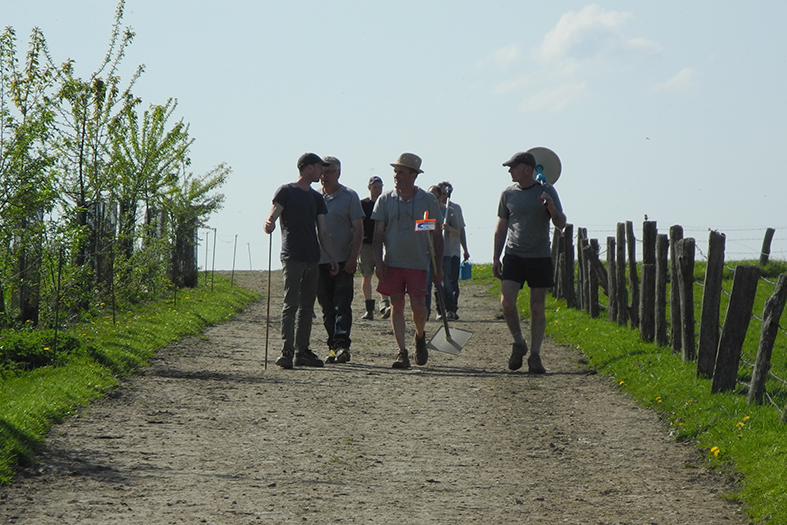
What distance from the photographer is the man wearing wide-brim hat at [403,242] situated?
33.7 ft

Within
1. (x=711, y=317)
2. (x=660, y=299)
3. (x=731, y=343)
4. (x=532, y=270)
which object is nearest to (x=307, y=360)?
(x=532, y=270)

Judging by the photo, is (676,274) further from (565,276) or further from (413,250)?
(565,276)

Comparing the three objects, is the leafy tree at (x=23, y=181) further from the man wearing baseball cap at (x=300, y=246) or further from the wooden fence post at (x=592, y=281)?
the wooden fence post at (x=592, y=281)

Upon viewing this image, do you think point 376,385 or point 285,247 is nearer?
point 376,385

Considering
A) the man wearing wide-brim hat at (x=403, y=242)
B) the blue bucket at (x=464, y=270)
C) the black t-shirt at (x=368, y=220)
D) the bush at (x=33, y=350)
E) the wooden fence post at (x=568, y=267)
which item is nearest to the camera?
the bush at (x=33, y=350)

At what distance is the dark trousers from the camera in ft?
35.6

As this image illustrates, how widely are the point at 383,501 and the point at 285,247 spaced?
537cm

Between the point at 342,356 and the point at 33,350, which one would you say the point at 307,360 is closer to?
the point at 342,356

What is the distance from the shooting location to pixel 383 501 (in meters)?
5.27

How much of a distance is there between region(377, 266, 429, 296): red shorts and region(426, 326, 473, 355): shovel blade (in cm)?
99

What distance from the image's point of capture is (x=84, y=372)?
905 cm

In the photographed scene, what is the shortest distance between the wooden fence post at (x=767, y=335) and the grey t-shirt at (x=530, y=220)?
2990 millimetres

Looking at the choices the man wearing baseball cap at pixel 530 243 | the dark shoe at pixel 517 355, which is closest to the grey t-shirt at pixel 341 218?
the man wearing baseball cap at pixel 530 243

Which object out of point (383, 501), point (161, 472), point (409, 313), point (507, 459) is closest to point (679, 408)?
point (507, 459)
